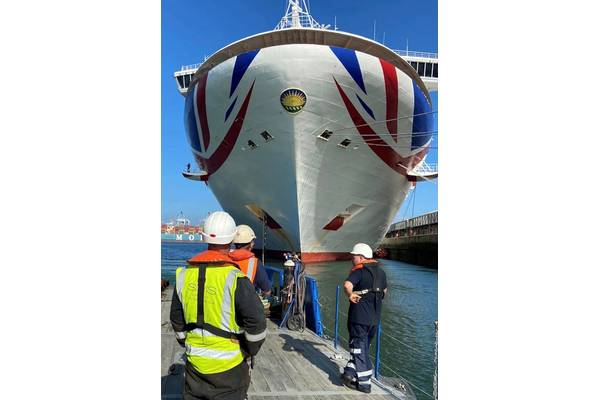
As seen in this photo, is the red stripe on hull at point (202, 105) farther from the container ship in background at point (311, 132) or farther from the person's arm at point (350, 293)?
the person's arm at point (350, 293)

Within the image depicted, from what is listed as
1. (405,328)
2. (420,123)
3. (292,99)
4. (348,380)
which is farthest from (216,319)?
(420,123)

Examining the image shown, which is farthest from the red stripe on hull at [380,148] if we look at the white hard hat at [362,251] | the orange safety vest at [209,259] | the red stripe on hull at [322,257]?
the orange safety vest at [209,259]

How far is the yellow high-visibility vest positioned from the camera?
154 cm

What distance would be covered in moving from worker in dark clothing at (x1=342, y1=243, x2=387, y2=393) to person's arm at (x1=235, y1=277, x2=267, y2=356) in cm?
125

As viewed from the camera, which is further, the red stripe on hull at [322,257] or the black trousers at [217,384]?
the red stripe on hull at [322,257]

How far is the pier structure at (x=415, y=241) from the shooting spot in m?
17.2

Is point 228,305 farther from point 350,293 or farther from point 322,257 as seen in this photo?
point 322,257

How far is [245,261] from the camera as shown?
245cm

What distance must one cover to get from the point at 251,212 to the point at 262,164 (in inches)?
112

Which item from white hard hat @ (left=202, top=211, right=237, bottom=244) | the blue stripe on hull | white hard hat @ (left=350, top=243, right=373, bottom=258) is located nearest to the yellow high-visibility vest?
white hard hat @ (left=202, top=211, right=237, bottom=244)

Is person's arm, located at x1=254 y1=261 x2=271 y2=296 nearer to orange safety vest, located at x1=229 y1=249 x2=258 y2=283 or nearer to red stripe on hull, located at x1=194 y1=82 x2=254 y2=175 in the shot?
orange safety vest, located at x1=229 y1=249 x2=258 y2=283

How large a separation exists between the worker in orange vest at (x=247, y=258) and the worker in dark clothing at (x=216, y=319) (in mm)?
734

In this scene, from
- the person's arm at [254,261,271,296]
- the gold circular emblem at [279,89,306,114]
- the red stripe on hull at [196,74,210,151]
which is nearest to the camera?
the person's arm at [254,261,271,296]
